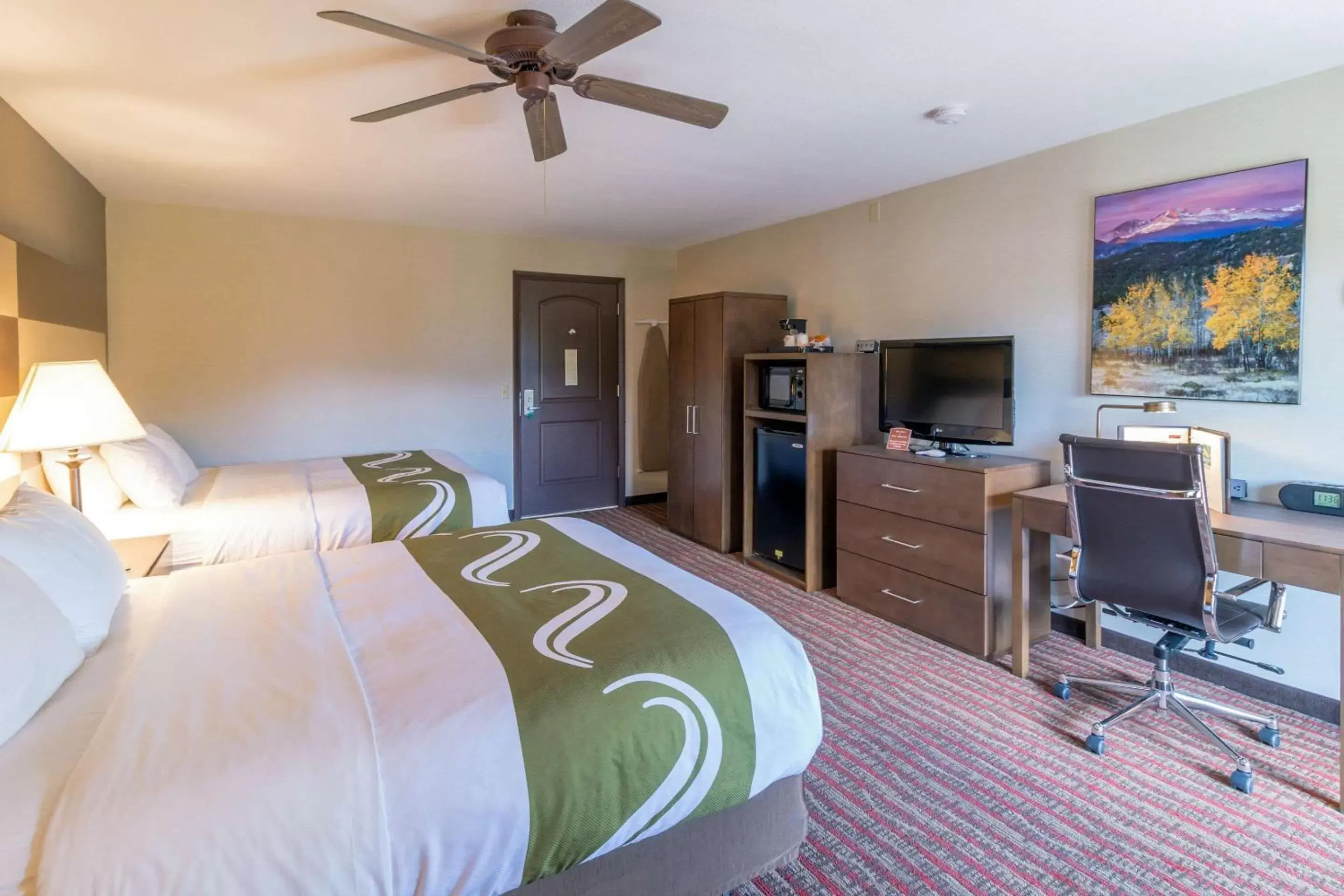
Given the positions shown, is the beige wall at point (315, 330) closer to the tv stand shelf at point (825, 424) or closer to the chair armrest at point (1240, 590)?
the tv stand shelf at point (825, 424)

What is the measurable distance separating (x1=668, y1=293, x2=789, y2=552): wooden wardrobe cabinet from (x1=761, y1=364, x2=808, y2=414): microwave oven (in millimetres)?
347

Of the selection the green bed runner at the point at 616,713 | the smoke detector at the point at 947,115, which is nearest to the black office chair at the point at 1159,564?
the smoke detector at the point at 947,115

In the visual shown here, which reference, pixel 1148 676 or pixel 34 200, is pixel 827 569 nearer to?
pixel 1148 676

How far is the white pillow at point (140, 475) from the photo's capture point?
10.1 ft

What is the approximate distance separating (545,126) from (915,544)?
99.8 inches

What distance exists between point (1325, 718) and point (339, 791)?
338 centimetres

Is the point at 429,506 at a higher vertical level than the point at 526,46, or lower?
lower

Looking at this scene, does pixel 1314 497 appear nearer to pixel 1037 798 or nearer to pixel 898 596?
pixel 1037 798

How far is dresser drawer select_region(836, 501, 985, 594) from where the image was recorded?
3.16 meters

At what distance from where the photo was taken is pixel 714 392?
189 inches

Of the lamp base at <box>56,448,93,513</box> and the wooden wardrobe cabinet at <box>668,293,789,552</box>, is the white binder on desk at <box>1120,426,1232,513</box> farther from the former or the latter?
the lamp base at <box>56,448,93,513</box>

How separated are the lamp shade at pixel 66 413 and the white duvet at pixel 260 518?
696 millimetres

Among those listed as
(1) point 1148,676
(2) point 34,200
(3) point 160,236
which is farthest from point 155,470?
(1) point 1148,676

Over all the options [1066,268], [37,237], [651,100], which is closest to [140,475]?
[37,237]
